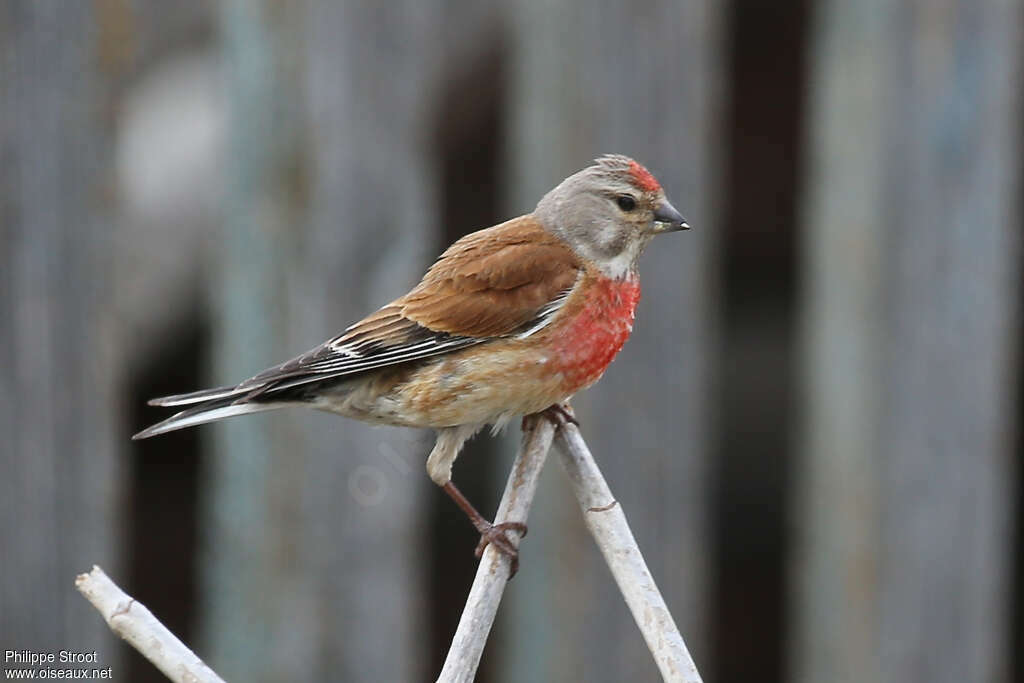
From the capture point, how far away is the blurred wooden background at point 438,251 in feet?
12.6

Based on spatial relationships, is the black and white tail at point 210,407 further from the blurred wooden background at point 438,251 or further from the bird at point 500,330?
the blurred wooden background at point 438,251

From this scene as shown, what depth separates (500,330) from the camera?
3.62m

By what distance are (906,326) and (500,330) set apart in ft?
6.00

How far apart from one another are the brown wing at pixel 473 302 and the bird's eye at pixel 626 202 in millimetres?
178

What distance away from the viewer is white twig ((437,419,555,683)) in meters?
2.54

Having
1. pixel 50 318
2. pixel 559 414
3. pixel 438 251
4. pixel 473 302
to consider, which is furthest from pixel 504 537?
pixel 438 251

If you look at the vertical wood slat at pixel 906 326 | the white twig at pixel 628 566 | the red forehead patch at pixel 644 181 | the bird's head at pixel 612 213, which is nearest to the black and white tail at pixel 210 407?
the white twig at pixel 628 566

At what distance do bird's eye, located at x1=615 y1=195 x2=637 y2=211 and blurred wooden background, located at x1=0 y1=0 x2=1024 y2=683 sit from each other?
0.76 m

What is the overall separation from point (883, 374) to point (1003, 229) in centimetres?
69

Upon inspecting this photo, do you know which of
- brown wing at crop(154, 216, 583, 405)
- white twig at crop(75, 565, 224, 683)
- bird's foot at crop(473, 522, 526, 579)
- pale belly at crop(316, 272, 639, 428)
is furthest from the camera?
brown wing at crop(154, 216, 583, 405)

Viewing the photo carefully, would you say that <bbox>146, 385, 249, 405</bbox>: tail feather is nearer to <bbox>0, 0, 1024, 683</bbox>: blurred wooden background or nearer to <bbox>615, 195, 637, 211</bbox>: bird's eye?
<bbox>0, 0, 1024, 683</bbox>: blurred wooden background

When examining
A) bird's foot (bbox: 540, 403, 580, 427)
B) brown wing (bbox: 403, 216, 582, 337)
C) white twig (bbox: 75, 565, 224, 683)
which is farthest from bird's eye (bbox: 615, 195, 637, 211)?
white twig (bbox: 75, 565, 224, 683)

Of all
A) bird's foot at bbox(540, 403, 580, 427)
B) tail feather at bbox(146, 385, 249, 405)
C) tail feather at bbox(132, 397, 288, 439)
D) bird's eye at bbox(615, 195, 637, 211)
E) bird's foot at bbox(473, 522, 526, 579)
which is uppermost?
bird's eye at bbox(615, 195, 637, 211)

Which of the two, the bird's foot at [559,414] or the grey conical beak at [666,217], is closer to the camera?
the bird's foot at [559,414]
